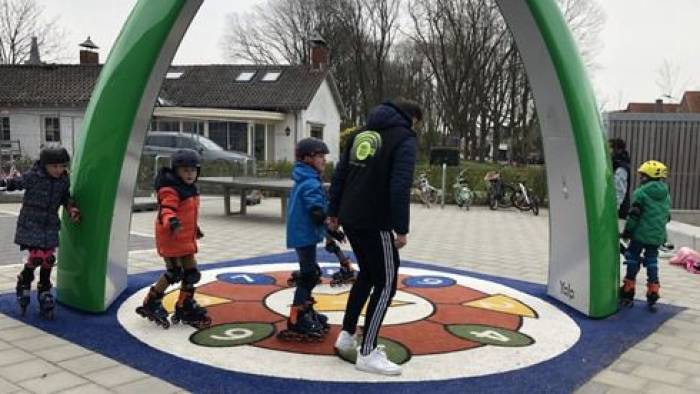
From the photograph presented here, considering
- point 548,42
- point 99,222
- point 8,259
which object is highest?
point 548,42

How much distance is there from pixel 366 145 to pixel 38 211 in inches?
123

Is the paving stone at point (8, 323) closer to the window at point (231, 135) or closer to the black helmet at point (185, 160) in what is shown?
the black helmet at point (185, 160)

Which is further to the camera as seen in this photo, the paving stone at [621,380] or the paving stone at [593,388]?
the paving stone at [621,380]

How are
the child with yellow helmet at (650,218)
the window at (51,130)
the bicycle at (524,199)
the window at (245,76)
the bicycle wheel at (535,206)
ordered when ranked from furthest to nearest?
the window at (245,76), the window at (51,130), the bicycle at (524,199), the bicycle wheel at (535,206), the child with yellow helmet at (650,218)

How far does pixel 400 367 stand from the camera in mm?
4660

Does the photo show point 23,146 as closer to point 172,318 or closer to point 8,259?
point 8,259

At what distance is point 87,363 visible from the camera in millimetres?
4621

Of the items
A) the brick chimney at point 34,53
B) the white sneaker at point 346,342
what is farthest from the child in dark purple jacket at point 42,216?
the brick chimney at point 34,53

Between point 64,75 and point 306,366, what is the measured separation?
3136 centimetres

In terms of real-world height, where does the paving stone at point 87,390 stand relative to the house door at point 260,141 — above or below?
below

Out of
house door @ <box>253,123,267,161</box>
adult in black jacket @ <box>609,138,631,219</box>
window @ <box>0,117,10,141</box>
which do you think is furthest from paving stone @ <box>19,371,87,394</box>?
window @ <box>0,117,10,141</box>

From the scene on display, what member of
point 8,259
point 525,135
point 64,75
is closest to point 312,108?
point 64,75

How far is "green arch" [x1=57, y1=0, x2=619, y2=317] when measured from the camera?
5.78 m

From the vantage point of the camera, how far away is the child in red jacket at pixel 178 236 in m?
5.27
